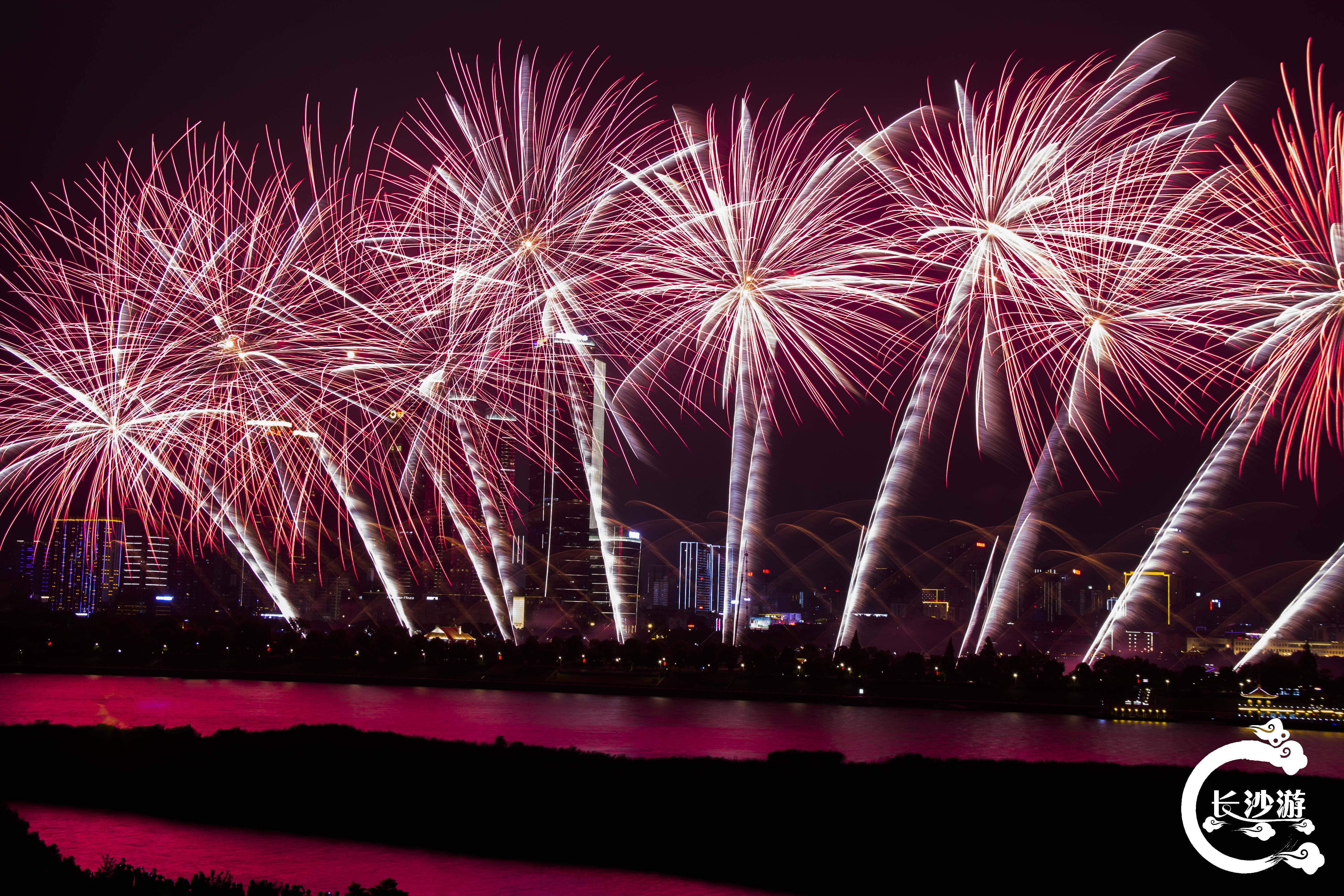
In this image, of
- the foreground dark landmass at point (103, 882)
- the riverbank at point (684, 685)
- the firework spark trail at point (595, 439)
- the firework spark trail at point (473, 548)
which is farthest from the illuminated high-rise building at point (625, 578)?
the foreground dark landmass at point (103, 882)

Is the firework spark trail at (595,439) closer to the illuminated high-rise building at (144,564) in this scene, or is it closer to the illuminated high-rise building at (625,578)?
the illuminated high-rise building at (625,578)

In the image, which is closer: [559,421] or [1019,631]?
[559,421]

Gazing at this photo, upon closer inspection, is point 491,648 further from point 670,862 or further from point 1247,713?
point 670,862

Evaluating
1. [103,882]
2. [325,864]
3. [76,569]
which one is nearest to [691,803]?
[325,864]

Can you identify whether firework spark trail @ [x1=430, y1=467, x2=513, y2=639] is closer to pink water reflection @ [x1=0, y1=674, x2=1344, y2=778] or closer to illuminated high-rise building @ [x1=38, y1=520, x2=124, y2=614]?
pink water reflection @ [x1=0, y1=674, x2=1344, y2=778]

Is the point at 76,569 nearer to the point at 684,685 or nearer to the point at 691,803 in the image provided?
the point at 684,685

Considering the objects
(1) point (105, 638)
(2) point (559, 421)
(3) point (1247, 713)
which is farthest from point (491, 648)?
(3) point (1247, 713)

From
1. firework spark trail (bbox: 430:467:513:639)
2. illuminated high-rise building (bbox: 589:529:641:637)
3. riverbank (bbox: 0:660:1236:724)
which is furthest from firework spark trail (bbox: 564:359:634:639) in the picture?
illuminated high-rise building (bbox: 589:529:641:637)
